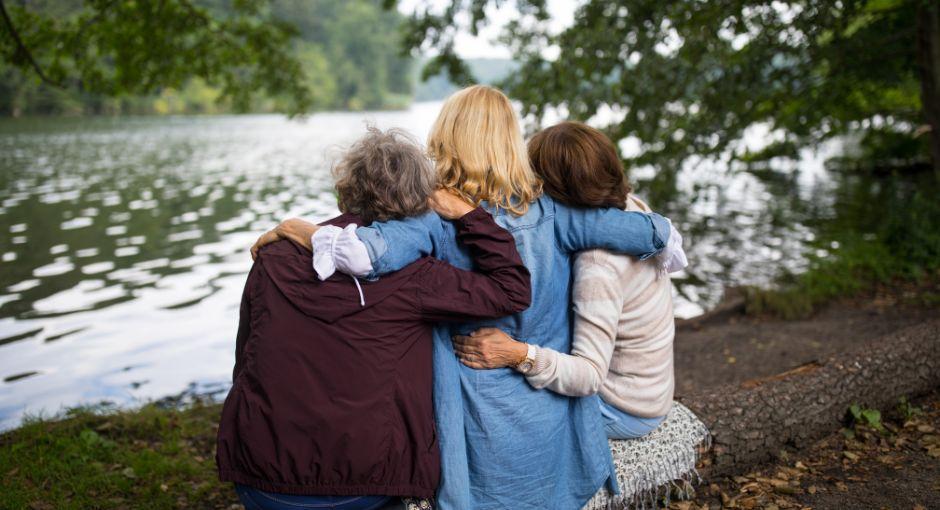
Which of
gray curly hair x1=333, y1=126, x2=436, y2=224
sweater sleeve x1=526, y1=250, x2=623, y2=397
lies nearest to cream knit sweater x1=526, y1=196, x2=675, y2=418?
sweater sleeve x1=526, y1=250, x2=623, y2=397

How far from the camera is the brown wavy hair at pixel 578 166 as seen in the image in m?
2.85

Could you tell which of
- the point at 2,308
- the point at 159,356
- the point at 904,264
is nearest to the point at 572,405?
the point at 159,356

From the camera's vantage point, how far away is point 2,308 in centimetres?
945

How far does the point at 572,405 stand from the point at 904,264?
739cm

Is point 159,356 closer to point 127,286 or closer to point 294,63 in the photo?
point 127,286

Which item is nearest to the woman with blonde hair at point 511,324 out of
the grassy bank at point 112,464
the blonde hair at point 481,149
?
the blonde hair at point 481,149

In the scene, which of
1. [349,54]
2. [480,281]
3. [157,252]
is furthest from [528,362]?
[349,54]

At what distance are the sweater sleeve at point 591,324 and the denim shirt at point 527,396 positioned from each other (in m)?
0.06

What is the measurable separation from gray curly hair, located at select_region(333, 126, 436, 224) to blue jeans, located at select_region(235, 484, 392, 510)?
37.6 inches

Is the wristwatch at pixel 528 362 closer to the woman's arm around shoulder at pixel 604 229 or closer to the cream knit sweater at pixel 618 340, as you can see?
the cream knit sweater at pixel 618 340

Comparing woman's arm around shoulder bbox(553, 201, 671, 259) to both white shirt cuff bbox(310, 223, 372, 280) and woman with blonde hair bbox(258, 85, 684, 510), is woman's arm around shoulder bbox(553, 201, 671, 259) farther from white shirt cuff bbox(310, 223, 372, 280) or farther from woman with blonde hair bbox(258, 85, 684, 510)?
white shirt cuff bbox(310, 223, 372, 280)

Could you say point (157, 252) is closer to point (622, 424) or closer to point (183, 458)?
point (183, 458)

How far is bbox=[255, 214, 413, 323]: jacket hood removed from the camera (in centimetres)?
239

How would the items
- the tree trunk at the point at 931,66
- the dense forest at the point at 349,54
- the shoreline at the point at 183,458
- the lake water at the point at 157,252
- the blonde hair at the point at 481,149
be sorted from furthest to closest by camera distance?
1. the dense forest at the point at 349,54
2. the tree trunk at the point at 931,66
3. the lake water at the point at 157,252
4. the shoreline at the point at 183,458
5. the blonde hair at the point at 481,149
